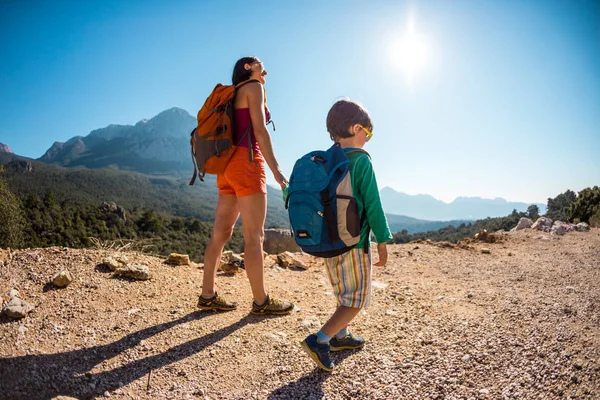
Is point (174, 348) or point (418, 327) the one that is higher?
point (418, 327)

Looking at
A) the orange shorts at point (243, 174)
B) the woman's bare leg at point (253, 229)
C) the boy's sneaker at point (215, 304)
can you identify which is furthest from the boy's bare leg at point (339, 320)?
the boy's sneaker at point (215, 304)

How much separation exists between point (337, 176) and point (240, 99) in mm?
1233

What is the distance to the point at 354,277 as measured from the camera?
1.95m

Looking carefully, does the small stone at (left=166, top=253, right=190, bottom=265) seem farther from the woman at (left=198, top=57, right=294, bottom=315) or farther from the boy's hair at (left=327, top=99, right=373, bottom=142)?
the boy's hair at (left=327, top=99, right=373, bottom=142)

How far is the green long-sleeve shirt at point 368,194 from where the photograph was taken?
6.18ft

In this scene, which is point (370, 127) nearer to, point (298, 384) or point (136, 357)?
point (298, 384)

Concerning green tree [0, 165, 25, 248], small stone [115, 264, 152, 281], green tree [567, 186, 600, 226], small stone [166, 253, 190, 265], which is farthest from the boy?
green tree [0, 165, 25, 248]

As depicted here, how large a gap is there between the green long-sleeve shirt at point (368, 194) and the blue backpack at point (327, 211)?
79mm

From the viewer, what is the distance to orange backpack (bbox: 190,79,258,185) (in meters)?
2.39

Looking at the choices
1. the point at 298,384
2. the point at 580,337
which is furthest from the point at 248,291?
the point at 580,337

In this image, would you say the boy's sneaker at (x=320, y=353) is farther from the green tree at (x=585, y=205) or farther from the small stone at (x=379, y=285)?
the green tree at (x=585, y=205)

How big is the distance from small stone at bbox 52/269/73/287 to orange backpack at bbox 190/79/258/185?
5.82ft

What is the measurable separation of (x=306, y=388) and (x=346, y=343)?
1.68 feet

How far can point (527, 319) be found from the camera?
7.88 ft
